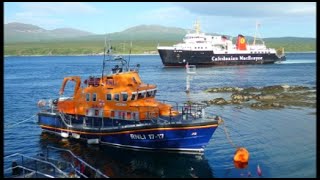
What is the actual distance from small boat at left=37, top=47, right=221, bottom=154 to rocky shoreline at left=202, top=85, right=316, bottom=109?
17.1 meters

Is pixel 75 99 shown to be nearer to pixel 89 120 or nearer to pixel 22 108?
pixel 89 120

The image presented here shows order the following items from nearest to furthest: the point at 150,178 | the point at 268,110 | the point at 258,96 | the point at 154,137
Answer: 1. the point at 150,178
2. the point at 154,137
3. the point at 268,110
4. the point at 258,96

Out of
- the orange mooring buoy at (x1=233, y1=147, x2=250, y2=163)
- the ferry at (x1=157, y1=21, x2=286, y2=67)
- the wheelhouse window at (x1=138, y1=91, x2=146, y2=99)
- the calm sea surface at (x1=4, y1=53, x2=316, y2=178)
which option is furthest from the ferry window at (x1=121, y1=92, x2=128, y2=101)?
the ferry at (x1=157, y1=21, x2=286, y2=67)

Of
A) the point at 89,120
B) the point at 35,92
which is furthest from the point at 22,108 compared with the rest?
the point at 89,120

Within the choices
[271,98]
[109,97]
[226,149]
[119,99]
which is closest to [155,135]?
[119,99]

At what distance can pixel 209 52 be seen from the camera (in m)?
118

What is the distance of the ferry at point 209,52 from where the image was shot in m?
116

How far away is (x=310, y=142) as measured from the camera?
30.7 meters

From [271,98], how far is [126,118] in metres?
26.8

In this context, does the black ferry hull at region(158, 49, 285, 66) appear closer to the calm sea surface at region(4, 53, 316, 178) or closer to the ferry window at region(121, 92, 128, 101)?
the calm sea surface at region(4, 53, 316, 178)

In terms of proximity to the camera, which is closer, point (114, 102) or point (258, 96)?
point (114, 102)

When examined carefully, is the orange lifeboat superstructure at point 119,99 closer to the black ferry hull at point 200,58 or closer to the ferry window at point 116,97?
the ferry window at point 116,97

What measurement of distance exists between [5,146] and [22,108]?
17.7 metres

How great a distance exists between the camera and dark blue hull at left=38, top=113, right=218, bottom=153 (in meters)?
28.5
